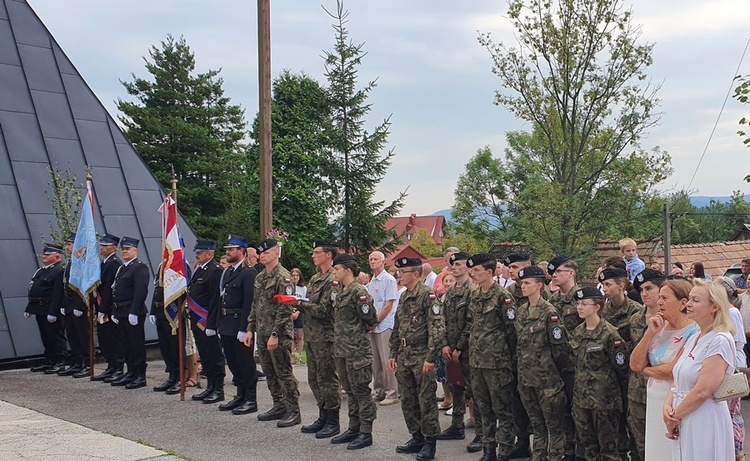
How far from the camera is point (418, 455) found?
6.65 m

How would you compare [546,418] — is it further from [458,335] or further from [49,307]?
[49,307]

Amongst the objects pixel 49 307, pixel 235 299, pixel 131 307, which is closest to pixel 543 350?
pixel 235 299

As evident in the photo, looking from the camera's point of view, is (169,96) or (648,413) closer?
(648,413)

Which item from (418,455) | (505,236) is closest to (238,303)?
(418,455)

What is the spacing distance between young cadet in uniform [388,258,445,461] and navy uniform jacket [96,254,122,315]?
544 cm

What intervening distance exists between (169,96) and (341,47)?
1945 cm

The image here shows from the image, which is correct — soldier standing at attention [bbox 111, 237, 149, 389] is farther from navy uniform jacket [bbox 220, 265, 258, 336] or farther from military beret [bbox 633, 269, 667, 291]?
military beret [bbox 633, 269, 667, 291]

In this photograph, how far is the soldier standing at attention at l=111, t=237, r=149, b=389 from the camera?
10344 mm

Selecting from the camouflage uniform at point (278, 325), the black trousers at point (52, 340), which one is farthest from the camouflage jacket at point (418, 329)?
the black trousers at point (52, 340)

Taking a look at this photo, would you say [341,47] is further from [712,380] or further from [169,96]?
[712,380]

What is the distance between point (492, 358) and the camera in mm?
6488

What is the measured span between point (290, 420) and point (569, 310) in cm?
328

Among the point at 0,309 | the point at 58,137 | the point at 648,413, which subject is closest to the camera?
the point at 648,413

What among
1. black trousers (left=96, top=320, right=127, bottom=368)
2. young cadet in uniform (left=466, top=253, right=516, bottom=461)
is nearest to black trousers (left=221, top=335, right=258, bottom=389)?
black trousers (left=96, top=320, right=127, bottom=368)
